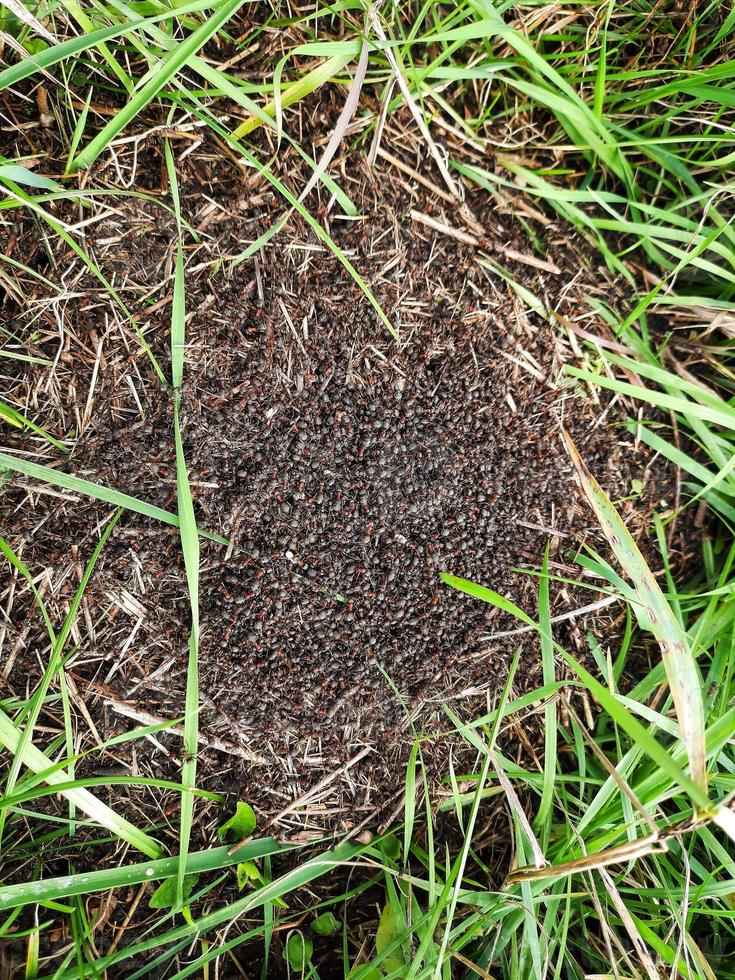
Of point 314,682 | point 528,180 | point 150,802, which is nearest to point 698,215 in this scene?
point 528,180

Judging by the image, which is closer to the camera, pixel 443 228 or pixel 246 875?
pixel 246 875

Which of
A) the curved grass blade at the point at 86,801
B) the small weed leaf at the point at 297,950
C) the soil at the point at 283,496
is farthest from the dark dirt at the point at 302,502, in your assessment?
the small weed leaf at the point at 297,950

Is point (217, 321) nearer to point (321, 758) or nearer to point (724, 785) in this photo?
point (321, 758)

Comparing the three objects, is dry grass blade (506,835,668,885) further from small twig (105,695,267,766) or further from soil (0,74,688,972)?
small twig (105,695,267,766)

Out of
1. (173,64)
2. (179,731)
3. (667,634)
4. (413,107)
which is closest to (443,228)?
(413,107)

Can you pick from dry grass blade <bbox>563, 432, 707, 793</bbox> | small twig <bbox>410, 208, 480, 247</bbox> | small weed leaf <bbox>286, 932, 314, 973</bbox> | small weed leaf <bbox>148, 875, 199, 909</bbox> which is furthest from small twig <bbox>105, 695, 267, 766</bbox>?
small twig <bbox>410, 208, 480, 247</bbox>

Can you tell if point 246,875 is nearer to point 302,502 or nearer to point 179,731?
point 179,731
